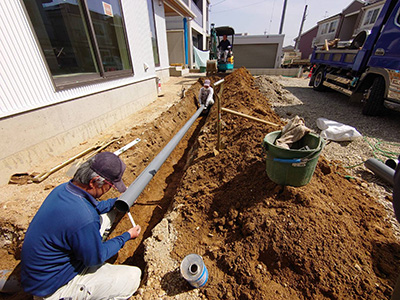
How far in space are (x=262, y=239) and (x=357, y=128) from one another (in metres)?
5.32

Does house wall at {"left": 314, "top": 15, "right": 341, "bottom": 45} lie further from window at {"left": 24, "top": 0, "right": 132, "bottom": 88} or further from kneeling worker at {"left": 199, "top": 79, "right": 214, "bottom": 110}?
window at {"left": 24, "top": 0, "right": 132, "bottom": 88}

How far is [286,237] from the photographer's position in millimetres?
2049

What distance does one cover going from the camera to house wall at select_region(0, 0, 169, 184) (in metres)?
3.50

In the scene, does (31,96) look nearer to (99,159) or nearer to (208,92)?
(99,159)

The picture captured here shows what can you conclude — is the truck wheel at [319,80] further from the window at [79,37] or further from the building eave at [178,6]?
the window at [79,37]

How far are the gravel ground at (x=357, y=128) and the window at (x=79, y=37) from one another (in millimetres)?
6277

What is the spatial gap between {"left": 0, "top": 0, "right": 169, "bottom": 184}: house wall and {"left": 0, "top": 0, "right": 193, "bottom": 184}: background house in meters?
0.02

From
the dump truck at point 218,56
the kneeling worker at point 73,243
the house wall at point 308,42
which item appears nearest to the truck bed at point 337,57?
the dump truck at point 218,56

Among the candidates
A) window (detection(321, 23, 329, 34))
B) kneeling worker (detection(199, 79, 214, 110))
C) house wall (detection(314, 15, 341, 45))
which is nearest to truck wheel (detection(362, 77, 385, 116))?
kneeling worker (detection(199, 79, 214, 110))

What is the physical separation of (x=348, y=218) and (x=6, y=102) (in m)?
5.92

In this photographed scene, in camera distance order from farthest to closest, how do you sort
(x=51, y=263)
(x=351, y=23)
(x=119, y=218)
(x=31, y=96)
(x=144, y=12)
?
(x=351, y=23) < (x=144, y=12) < (x=31, y=96) < (x=119, y=218) < (x=51, y=263)

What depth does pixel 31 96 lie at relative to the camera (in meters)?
3.90

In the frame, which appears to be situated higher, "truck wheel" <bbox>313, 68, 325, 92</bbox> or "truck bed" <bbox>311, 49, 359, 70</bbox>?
"truck bed" <bbox>311, 49, 359, 70</bbox>

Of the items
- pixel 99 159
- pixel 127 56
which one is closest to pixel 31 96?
pixel 99 159
